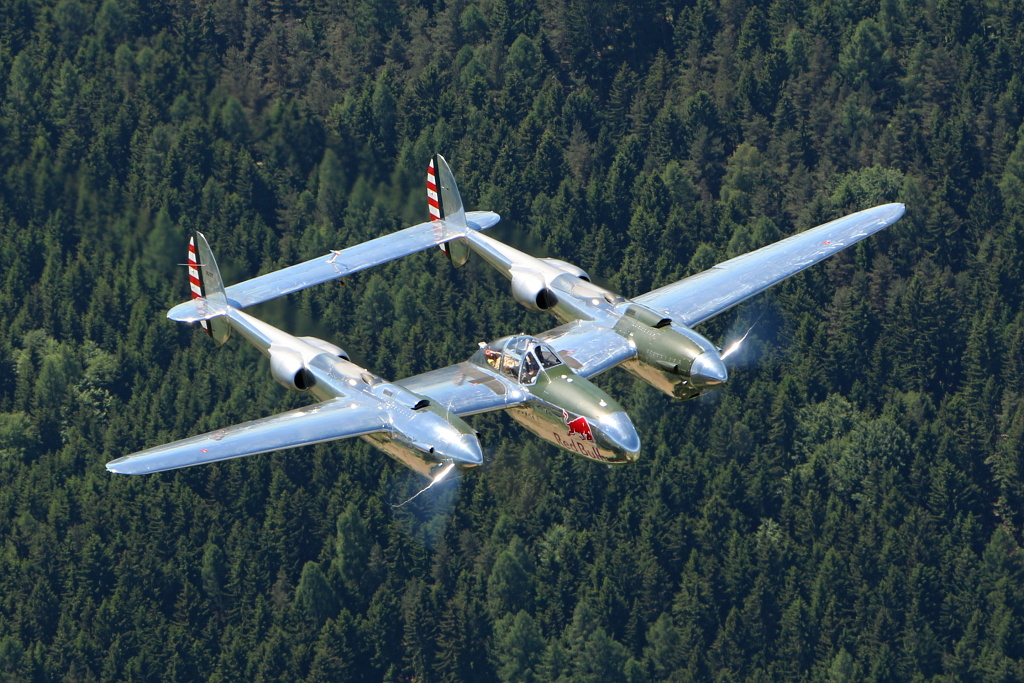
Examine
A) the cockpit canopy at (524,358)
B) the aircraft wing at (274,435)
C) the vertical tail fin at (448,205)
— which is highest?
the vertical tail fin at (448,205)

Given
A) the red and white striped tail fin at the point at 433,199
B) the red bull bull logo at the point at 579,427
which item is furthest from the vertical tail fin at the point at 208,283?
the red bull bull logo at the point at 579,427

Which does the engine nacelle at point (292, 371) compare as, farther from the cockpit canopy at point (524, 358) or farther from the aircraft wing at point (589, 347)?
the aircraft wing at point (589, 347)

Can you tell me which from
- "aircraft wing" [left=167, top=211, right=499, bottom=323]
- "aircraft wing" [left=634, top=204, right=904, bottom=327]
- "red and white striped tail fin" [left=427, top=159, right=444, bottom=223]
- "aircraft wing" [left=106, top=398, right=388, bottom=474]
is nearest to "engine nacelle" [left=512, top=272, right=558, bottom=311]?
"aircraft wing" [left=634, top=204, right=904, bottom=327]

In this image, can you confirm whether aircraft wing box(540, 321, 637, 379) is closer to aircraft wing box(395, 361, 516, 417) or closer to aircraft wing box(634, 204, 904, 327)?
aircraft wing box(634, 204, 904, 327)

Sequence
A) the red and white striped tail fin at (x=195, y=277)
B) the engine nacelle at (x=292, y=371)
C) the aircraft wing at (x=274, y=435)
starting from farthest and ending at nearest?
the red and white striped tail fin at (x=195, y=277)
the engine nacelle at (x=292, y=371)
the aircraft wing at (x=274, y=435)

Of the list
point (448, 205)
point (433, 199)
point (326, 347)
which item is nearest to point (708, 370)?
point (326, 347)

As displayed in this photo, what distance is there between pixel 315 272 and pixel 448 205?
403 inches

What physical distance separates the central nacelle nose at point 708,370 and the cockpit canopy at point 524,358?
5.70 m

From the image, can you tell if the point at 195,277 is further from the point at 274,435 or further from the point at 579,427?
the point at 579,427

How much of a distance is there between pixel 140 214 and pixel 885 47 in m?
91.5

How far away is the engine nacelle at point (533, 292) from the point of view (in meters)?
89.4

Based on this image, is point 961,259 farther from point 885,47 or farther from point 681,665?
A: point 681,665

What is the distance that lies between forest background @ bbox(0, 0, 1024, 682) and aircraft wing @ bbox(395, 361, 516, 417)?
64.3 meters

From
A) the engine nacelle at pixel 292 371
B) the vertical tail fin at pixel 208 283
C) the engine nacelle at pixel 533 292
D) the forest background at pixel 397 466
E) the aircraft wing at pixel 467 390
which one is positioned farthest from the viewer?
the forest background at pixel 397 466
